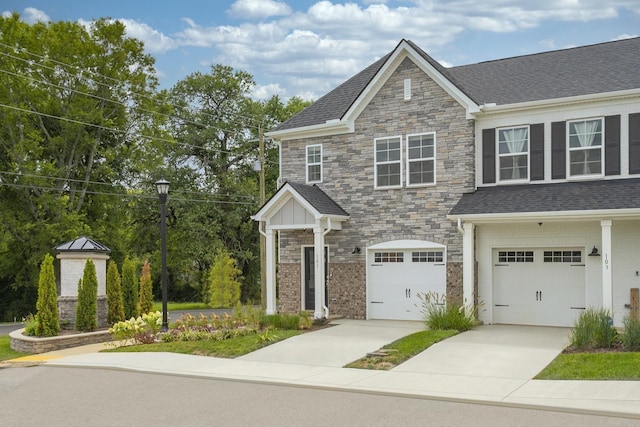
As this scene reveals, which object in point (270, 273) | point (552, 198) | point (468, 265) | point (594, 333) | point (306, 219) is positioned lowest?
point (594, 333)

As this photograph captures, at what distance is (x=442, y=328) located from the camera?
17719mm

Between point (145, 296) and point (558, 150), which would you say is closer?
point (558, 150)

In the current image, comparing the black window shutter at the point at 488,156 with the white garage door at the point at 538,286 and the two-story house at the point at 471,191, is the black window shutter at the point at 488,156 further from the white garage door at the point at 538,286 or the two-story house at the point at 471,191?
the white garage door at the point at 538,286

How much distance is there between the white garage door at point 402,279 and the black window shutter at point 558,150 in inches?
152

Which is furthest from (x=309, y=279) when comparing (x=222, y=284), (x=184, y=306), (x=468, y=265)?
(x=184, y=306)

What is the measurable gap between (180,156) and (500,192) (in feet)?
87.1

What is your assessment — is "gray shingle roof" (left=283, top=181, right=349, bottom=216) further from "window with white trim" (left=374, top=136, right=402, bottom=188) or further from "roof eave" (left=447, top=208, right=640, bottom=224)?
"roof eave" (left=447, top=208, right=640, bottom=224)

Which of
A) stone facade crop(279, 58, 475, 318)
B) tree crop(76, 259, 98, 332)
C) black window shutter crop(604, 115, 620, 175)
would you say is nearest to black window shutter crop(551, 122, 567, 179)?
black window shutter crop(604, 115, 620, 175)

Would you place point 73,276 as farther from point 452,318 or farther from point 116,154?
point 116,154

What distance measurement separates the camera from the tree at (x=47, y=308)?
18.2 metres

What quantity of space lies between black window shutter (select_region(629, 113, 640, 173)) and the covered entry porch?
323 inches

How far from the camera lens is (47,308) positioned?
18297mm

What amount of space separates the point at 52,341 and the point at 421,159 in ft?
37.1

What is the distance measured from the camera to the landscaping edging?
1748 cm
